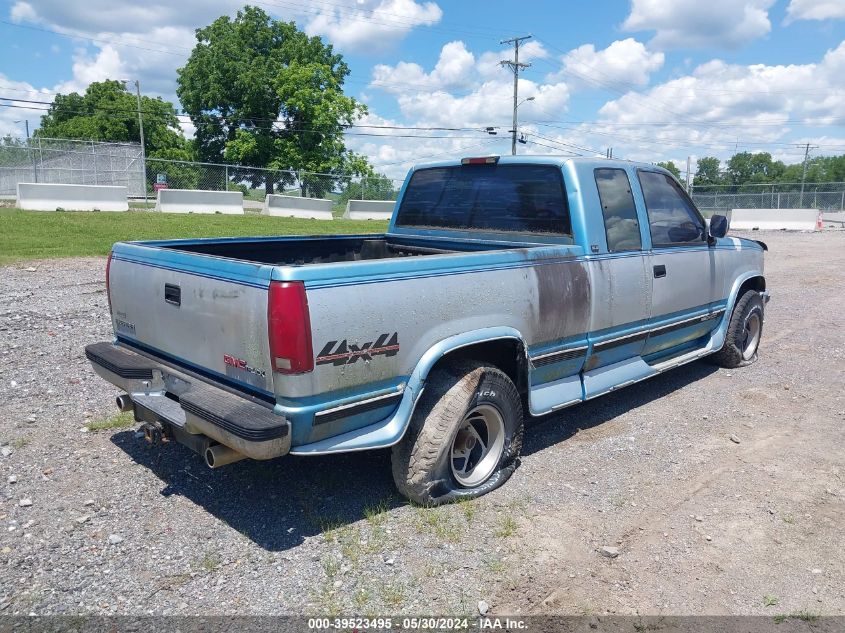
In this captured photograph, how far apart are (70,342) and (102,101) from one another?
201 ft

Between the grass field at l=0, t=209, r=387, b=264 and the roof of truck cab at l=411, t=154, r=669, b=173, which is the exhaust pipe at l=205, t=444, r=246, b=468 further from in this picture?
the grass field at l=0, t=209, r=387, b=264

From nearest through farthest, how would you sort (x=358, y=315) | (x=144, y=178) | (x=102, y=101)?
1. (x=358, y=315)
2. (x=144, y=178)
3. (x=102, y=101)

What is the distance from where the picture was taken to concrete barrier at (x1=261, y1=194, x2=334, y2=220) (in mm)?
25797

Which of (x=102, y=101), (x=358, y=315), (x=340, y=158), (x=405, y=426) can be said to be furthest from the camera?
(x=102, y=101)

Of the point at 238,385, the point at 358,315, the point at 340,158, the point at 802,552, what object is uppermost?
the point at 340,158

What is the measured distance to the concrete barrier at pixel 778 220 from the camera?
103 feet

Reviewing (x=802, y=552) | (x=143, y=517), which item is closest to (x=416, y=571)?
(x=143, y=517)

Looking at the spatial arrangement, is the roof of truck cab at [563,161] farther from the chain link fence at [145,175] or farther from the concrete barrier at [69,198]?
the chain link fence at [145,175]

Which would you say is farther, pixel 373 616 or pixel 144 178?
pixel 144 178

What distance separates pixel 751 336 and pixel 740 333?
54 cm

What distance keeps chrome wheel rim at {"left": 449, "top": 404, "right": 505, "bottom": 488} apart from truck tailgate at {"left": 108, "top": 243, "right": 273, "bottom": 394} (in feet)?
4.42

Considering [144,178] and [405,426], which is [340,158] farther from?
[405,426]

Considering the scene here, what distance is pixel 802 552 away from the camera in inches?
142

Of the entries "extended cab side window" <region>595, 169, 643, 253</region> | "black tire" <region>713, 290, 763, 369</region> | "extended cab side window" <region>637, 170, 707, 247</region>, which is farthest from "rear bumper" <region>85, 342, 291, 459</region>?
"black tire" <region>713, 290, 763, 369</region>
